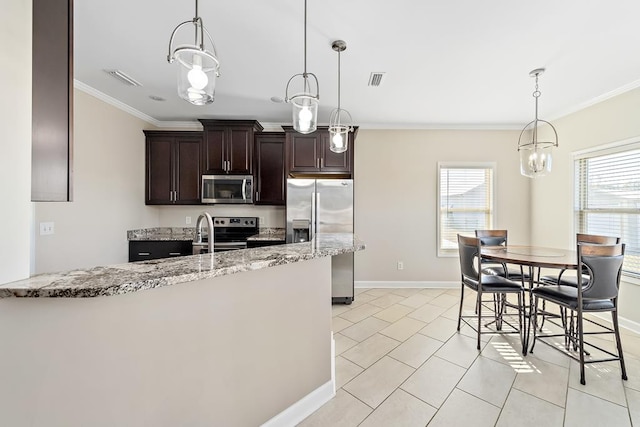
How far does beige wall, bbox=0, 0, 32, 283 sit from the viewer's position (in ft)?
3.00

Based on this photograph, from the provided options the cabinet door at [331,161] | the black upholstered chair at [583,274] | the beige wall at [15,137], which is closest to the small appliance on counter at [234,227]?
the cabinet door at [331,161]

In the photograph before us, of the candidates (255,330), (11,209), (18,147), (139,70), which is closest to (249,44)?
A: (139,70)

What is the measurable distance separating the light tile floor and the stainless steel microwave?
2.24m

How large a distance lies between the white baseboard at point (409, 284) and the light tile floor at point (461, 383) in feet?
4.44

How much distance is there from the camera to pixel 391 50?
236 centimetres

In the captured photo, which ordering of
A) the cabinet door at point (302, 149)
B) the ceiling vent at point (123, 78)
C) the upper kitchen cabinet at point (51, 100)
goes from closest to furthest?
the upper kitchen cabinet at point (51, 100) → the ceiling vent at point (123, 78) → the cabinet door at point (302, 149)

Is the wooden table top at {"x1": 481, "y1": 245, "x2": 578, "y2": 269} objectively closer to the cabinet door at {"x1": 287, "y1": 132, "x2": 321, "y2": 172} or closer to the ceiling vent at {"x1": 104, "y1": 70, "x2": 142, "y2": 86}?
the cabinet door at {"x1": 287, "y1": 132, "x2": 321, "y2": 172}

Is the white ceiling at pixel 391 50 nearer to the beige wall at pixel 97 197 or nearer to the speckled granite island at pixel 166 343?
the beige wall at pixel 97 197

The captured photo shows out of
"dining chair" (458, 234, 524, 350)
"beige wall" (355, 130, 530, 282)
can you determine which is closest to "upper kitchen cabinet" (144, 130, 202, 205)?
"beige wall" (355, 130, 530, 282)

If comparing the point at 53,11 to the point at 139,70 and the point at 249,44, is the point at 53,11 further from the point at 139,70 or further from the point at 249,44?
the point at 139,70

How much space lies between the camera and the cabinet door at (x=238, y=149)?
4.00 metres

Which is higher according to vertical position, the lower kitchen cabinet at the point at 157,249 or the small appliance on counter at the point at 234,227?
the small appliance on counter at the point at 234,227

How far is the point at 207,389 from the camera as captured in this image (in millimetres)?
1290

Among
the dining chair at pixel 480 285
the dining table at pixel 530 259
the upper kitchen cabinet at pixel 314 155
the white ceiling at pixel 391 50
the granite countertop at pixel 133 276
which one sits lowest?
the dining chair at pixel 480 285
